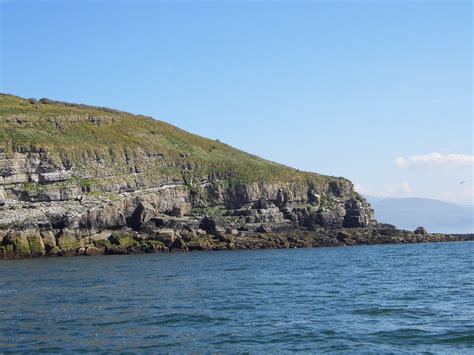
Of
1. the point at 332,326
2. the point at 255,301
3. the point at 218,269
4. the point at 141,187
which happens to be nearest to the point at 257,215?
the point at 141,187

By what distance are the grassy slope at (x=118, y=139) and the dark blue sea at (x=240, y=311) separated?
5195cm

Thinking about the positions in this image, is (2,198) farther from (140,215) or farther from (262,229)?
(262,229)

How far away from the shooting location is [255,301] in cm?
3136

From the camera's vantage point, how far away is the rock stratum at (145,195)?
8056 cm

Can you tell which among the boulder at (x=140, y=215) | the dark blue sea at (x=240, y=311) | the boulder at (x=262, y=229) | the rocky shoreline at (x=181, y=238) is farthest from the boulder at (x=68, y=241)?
the boulder at (x=262, y=229)

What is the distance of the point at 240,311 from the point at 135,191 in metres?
69.9

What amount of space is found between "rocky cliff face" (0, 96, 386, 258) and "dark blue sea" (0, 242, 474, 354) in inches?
1277

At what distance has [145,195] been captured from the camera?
313ft

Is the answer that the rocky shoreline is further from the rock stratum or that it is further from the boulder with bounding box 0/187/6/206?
the boulder with bounding box 0/187/6/206

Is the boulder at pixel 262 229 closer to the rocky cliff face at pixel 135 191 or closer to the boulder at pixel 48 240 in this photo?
the rocky cliff face at pixel 135 191

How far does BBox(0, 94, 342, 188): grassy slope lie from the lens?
318 ft

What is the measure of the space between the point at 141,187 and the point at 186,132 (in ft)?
123

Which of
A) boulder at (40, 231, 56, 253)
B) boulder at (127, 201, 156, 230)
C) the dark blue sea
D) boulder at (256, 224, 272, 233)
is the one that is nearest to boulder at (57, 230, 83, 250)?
boulder at (40, 231, 56, 253)

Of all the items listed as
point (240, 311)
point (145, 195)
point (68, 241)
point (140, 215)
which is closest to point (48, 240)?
point (68, 241)
